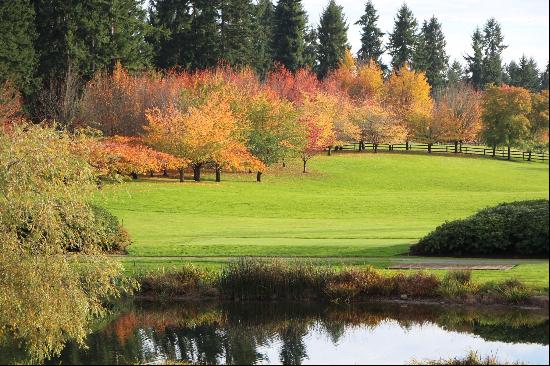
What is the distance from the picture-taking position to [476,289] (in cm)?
2391

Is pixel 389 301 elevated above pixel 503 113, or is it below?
below

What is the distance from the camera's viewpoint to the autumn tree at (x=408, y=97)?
344ft

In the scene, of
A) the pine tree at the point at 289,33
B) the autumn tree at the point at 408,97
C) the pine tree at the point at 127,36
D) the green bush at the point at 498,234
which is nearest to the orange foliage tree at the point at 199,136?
the pine tree at the point at 127,36

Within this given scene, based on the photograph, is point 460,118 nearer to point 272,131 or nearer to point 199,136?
point 272,131

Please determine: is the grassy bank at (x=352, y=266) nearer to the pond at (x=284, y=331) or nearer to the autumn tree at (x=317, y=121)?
the pond at (x=284, y=331)

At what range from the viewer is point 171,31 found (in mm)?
101312

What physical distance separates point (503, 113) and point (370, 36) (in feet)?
186

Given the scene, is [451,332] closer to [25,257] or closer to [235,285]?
[235,285]

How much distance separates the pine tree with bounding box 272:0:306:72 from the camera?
115500 millimetres

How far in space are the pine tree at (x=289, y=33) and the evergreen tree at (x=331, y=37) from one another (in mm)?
7502

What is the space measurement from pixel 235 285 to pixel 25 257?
7545mm

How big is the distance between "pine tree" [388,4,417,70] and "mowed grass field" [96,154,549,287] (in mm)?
38077

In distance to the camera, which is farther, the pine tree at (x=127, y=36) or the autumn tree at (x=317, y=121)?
the pine tree at (x=127, y=36)

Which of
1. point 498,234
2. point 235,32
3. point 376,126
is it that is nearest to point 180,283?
point 498,234
